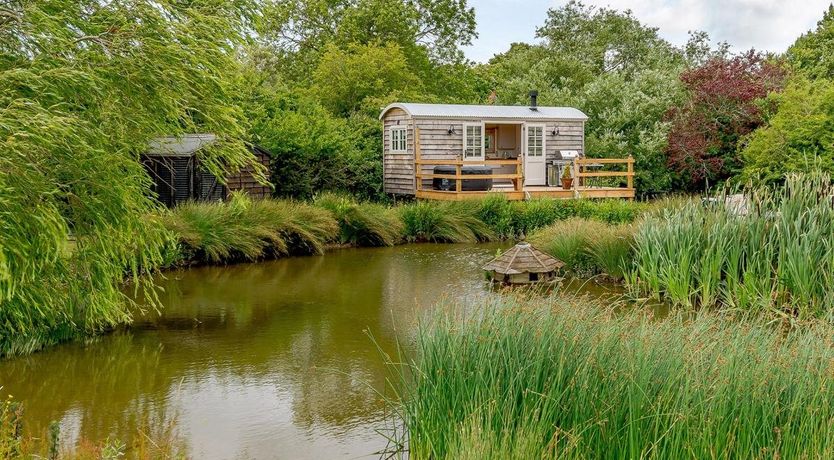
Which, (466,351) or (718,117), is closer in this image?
(466,351)

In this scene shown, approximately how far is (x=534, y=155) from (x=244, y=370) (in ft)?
54.1

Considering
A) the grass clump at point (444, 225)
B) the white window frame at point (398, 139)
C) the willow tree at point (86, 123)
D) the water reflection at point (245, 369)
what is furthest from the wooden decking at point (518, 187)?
the willow tree at point (86, 123)

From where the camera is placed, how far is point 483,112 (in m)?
22.0

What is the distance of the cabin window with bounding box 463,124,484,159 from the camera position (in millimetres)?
22000

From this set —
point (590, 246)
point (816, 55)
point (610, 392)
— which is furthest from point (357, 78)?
point (610, 392)

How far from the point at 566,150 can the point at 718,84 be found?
13.5 ft

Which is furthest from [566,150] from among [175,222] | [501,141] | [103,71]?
[103,71]

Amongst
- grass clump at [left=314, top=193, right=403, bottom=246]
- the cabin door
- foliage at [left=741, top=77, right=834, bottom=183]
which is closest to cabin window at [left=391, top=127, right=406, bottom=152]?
the cabin door

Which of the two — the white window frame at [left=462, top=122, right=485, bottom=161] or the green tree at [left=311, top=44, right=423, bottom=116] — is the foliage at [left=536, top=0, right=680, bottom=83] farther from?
the white window frame at [left=462, top=122, right=485, bottom=161]

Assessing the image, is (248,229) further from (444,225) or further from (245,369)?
(245,369)

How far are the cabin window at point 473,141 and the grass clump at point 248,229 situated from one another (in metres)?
7.36

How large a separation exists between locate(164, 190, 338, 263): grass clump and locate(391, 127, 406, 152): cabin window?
6.89 meters

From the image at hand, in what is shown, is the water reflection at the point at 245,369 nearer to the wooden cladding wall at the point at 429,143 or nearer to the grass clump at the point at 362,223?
the grass clump at the point at 362,223

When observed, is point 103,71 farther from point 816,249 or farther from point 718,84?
point 718,84
